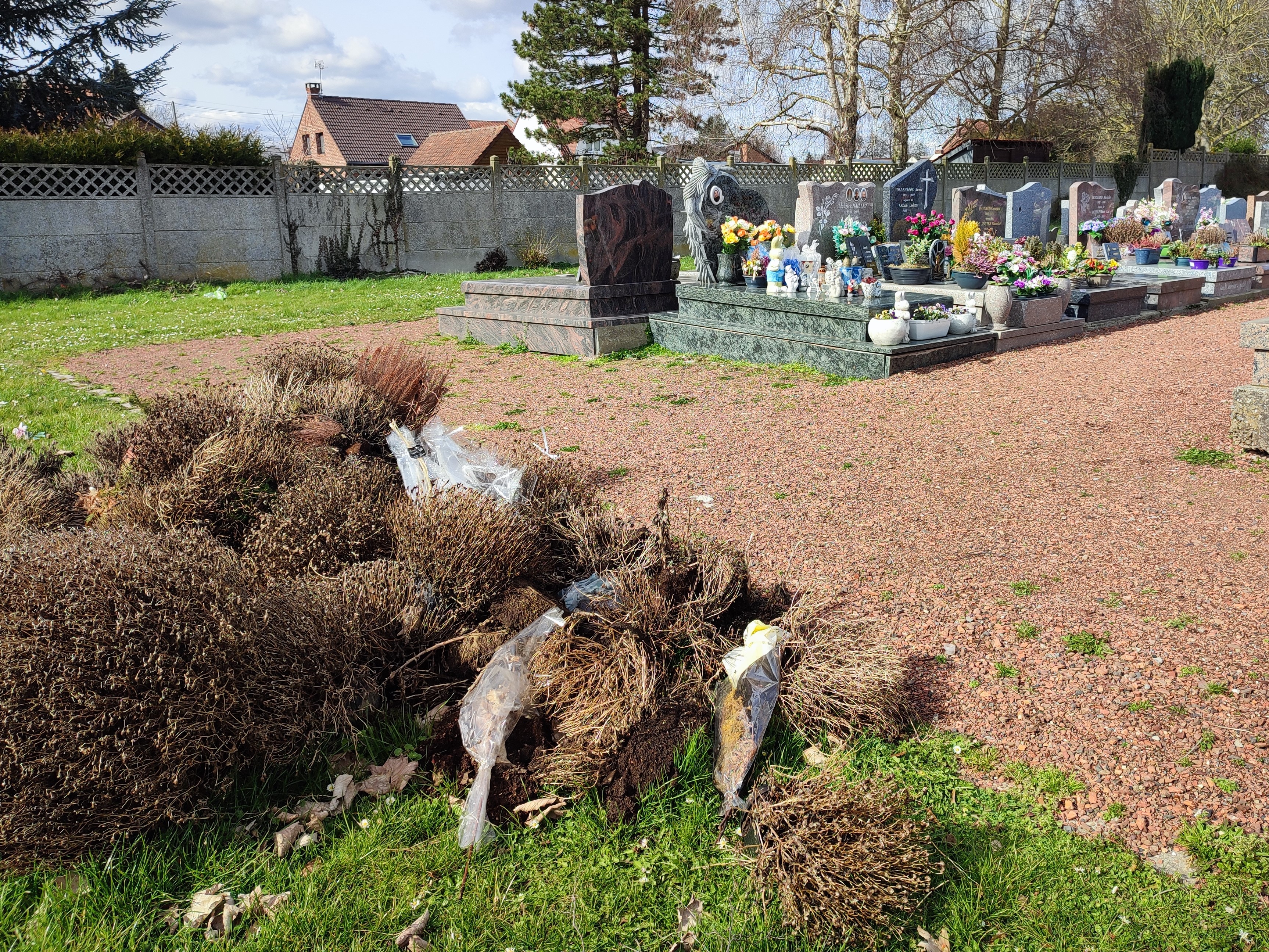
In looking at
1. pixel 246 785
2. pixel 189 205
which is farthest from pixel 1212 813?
pixel 189 205

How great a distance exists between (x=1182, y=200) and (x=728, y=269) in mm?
10927

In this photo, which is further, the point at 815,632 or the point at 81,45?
the point at 81,45

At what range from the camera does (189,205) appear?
16016 mm

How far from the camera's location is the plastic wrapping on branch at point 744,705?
104 inches

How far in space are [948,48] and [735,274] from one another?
17682 mm

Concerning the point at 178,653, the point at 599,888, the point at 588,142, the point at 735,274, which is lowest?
the point at 599,888

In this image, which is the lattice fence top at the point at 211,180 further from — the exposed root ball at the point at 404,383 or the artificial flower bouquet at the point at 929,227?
the exposed root ball at the point at 404,383

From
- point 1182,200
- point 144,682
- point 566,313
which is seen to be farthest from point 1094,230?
point 144,682

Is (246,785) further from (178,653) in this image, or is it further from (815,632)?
(815,632)

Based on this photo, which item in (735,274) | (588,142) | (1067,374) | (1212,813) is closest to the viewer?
(1212,813)

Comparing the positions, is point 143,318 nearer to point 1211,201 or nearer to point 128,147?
point 128,147

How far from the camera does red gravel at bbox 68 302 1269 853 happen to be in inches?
114

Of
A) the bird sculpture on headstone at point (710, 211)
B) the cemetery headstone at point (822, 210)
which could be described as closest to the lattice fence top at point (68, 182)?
the bird sculpture on headstone at point (710, 211)

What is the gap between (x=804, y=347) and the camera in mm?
8734
